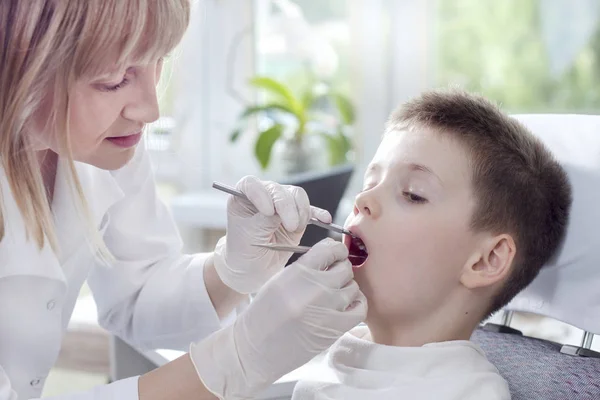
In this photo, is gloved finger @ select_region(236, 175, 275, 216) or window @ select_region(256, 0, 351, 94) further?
window @ select_region(256, 0, 351, 94)

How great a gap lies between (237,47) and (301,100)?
1.73ft

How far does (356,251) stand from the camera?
4.27ft

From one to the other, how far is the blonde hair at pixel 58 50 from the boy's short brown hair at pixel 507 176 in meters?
0.48

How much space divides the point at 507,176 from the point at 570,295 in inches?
10.2

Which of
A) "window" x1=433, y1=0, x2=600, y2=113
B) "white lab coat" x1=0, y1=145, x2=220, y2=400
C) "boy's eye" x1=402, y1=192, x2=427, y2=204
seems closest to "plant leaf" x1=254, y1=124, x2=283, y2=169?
"window" x1=433, y1=0, x2=600, y2=113

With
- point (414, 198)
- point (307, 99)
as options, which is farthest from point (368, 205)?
point (307, 99)

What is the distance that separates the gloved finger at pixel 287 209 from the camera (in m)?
1.24

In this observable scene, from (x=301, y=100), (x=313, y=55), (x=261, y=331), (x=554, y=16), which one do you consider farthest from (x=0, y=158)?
(x=554, y=16)

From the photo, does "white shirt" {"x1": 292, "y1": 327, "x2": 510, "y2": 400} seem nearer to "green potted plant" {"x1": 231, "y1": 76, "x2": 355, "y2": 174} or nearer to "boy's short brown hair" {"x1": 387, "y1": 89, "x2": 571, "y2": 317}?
"boy's short brown hair" {"x1": 387, "y1": 89, "x2": 571, "y2": 317}

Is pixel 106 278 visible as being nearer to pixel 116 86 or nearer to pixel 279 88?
pixel 116 86

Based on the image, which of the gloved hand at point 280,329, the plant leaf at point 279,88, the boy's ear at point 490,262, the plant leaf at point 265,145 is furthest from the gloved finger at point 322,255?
the plant leaf at point 279,88

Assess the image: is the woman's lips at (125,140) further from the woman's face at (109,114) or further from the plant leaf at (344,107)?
the plant leaf at (344,107)

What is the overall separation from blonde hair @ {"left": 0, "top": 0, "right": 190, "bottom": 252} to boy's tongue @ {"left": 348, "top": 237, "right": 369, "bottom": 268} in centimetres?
47

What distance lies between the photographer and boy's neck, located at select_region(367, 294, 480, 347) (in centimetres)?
129
